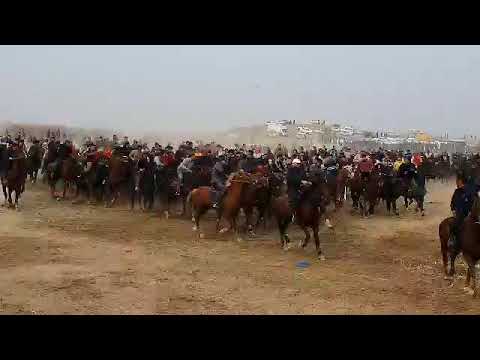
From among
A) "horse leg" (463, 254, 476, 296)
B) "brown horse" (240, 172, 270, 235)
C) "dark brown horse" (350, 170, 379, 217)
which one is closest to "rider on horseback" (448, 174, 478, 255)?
"horse leg" (463, 254, 476, 296)

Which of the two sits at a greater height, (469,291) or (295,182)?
(295,182)

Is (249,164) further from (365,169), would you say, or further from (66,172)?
(66,172)

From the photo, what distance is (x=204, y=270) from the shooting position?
10469 mm

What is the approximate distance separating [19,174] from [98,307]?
360 inches

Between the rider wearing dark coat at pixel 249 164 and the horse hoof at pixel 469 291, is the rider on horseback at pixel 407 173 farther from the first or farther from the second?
the horse hoof at pixel 469 291

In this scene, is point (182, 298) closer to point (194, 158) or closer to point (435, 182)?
point (194, 158)

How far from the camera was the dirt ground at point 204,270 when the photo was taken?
838cm

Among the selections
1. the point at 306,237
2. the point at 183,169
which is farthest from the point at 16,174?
the point at 306,237

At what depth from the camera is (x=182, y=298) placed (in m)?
8.66

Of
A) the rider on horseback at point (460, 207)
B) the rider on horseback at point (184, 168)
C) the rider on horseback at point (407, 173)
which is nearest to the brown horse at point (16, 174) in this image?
the rider on horseback at point (184, 168)

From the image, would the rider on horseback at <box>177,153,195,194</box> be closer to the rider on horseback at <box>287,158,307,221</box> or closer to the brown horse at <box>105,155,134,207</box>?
the brown horse at <box>105,155,134,207</box>
